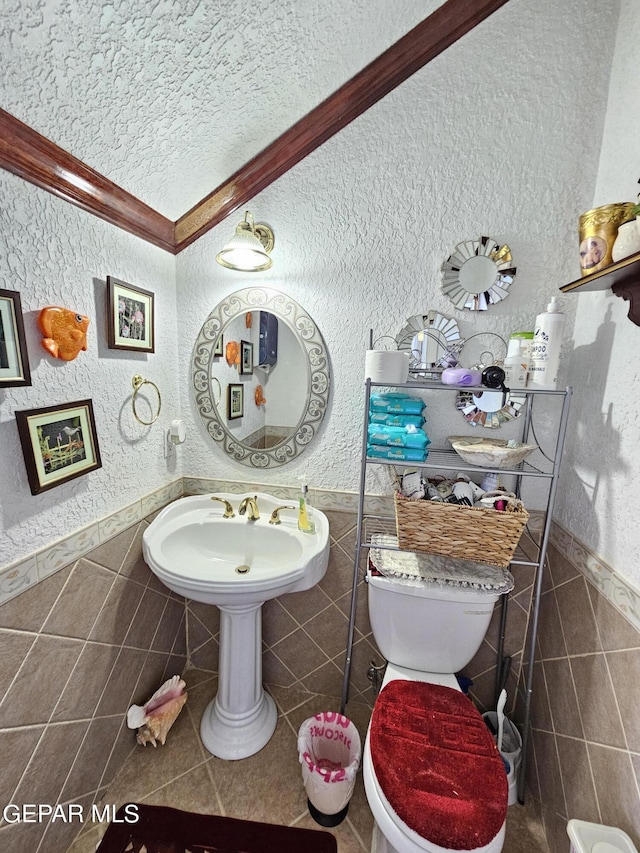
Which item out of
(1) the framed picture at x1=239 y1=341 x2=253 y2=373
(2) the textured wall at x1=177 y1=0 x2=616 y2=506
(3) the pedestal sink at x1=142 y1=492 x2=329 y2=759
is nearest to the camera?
(2) the textured wall at x1=177 y1=0 x2=616 y2=506

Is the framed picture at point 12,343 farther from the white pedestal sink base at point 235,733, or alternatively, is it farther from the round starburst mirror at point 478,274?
the white pedestal sink base at point 235,733

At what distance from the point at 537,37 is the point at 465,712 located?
6.75ft

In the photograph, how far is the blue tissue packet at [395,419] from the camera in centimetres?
120

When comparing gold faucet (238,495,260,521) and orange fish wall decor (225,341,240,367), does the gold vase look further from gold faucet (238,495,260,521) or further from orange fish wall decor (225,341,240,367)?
gold faucet (238,495,260,521)

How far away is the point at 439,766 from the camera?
0.92 metres

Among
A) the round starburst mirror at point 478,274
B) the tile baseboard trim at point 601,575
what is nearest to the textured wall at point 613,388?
the tile baseboard trim at point 601,575

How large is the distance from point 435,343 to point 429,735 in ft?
3.93

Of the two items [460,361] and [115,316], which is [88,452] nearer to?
[115,316]

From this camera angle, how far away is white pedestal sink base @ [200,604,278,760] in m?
1.33

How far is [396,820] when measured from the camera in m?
0.82

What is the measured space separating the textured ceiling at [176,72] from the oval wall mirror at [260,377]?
0.49 meters

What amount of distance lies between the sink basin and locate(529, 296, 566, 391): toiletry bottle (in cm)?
86

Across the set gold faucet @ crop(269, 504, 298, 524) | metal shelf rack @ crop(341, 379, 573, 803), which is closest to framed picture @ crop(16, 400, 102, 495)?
gold faucet @ crop(269, 504, 298, 524)

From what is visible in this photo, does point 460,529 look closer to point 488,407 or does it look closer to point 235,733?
point 488,407
